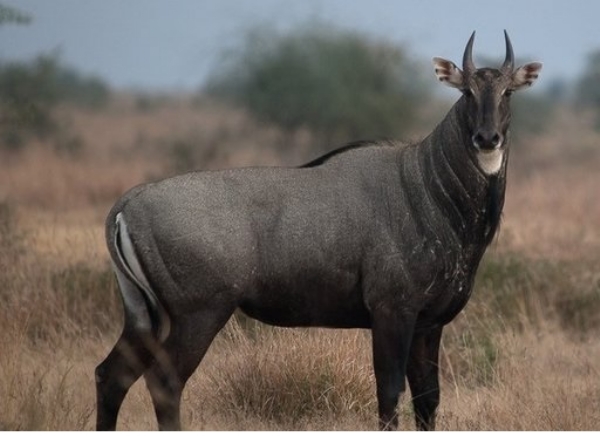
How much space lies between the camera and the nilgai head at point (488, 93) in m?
8.21

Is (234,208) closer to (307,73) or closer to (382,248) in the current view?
(382,248)

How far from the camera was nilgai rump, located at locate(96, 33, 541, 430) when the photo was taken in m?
8.20

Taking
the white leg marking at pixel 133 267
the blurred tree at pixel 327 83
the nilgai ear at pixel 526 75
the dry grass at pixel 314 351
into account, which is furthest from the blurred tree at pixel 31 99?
the nilgai ear at pixel 526 75

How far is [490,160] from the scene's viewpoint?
8.47 metres

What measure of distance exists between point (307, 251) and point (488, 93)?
141cm

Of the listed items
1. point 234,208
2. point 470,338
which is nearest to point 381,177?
point 234,208

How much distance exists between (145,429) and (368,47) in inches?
1153

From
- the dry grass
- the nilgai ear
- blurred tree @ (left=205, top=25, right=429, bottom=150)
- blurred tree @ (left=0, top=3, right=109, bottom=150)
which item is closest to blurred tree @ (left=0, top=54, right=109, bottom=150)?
blurred tree @ (left=0, top=3, right=109, bottom=150)

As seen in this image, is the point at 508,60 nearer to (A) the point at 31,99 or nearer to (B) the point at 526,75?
(B) the point at 526,75

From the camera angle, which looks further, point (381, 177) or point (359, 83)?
point (359, 83)

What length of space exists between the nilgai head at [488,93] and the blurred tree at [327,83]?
2476cm

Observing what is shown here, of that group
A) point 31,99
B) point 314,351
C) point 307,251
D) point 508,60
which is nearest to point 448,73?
point 508,60

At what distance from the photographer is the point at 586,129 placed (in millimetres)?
52938

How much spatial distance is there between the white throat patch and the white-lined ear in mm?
447
